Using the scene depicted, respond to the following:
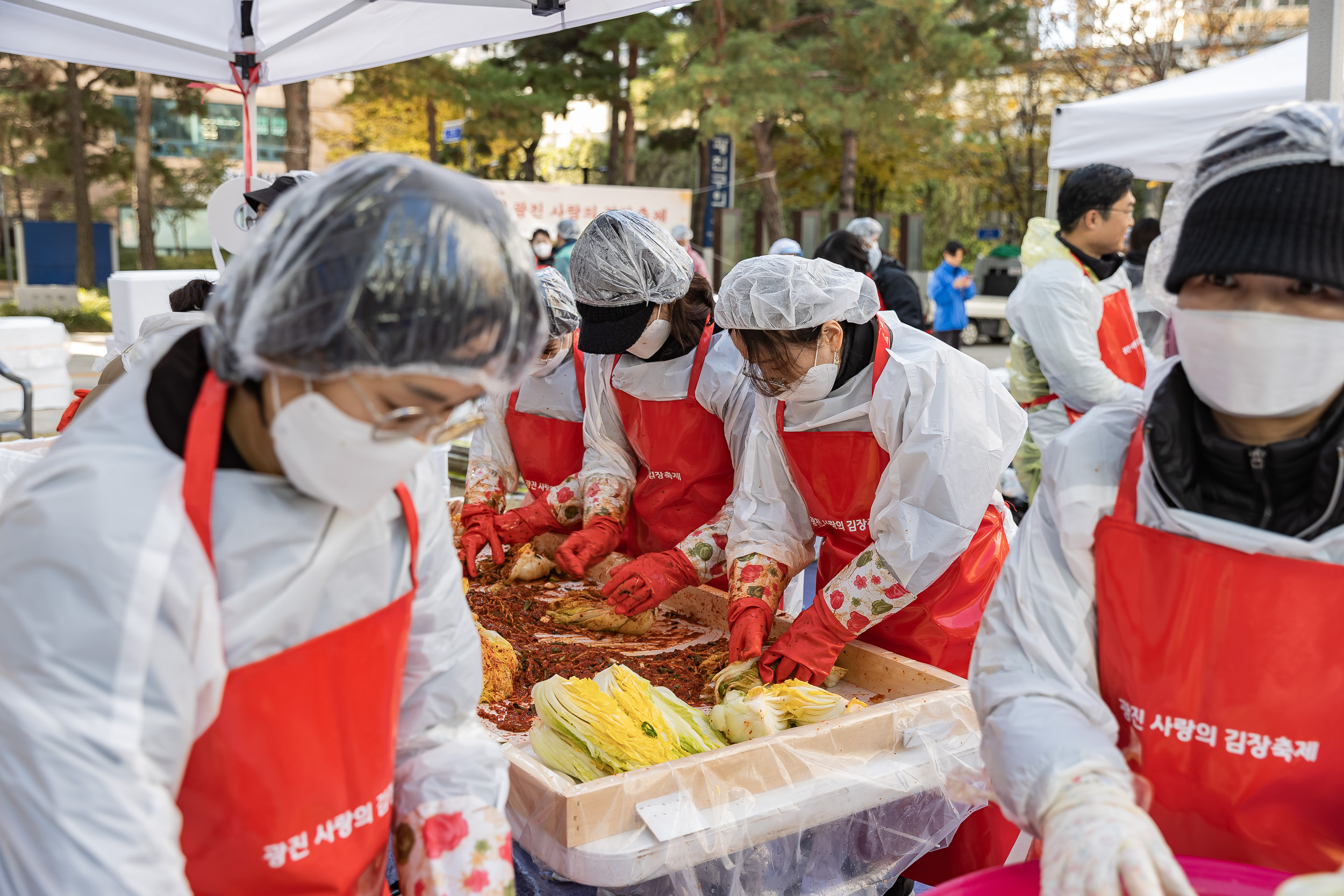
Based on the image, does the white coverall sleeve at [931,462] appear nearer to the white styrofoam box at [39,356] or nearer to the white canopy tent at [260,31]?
the white canopy tent at [260,31]

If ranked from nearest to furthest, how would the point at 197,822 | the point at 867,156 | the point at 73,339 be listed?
the point at 197,822, the point at 73,339, the point at 867,156

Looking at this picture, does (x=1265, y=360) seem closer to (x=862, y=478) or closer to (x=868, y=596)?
(x=868, y=596)

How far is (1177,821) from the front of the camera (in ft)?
4.94

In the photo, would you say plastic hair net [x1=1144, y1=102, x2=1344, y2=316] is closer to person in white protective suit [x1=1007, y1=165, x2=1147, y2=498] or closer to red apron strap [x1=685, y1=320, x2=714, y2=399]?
red apron strap [x1=685, y1=320, x2=714, y2=399]

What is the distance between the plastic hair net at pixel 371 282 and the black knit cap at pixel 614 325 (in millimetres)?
1936

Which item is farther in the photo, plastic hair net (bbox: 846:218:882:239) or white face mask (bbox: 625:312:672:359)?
plastic hair net (bbox: 846:218:882:239)

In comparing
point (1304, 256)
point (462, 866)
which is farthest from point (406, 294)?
point (1304, 256)

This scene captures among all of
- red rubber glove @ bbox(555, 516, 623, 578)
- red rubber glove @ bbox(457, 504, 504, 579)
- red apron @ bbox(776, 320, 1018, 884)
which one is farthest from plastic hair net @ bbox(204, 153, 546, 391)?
red rubber glove @ bbox(457, 504, 504, 579)

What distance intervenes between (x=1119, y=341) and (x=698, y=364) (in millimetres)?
2722

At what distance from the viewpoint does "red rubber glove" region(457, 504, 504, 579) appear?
3.57 meters

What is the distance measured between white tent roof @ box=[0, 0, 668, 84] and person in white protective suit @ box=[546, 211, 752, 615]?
1.48m

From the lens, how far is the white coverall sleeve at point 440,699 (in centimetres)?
144

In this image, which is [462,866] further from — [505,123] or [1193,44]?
[1193,44]

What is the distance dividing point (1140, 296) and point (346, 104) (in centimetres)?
1648
